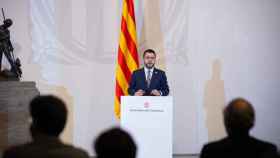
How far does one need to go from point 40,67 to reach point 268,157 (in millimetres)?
5413

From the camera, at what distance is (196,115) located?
294 inches

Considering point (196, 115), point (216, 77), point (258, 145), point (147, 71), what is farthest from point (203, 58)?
point (258, 145)

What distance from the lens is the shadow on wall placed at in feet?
24.6

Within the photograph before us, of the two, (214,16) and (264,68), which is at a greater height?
(214,16)

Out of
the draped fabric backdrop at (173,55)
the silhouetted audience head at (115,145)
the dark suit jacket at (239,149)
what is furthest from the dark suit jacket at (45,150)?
the draped fabric backdrop at (173,55)

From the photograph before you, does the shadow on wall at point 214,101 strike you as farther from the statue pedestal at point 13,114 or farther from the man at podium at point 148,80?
the statue pedestal at point 13,114

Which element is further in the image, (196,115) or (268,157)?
(196,115)

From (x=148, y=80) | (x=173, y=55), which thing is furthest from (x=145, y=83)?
(x=173, y=55)

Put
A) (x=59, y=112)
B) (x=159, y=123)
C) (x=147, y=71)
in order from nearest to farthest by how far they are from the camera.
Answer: (x=59, y=112) → (x=159, y=123) → (x=147, y=71)

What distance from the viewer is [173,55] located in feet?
24.3

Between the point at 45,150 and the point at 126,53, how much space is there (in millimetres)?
4781

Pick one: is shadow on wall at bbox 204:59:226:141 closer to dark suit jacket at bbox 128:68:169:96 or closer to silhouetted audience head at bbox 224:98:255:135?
dark suit jacket at bbox 128:68:169:96

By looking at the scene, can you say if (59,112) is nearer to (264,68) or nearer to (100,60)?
(100,60)

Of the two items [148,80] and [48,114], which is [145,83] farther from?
[48,114]
